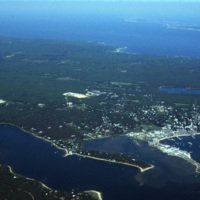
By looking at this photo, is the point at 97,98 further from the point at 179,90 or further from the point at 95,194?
the point at 95,194

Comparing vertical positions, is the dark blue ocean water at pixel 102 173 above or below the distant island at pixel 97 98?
below

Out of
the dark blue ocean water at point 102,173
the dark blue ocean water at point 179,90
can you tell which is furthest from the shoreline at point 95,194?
the dark blue ocean water at point 179,90

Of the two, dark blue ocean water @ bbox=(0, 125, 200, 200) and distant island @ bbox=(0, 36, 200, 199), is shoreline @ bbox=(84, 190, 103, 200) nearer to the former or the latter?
distant island @ bbox=(0, 36, 200, 199)

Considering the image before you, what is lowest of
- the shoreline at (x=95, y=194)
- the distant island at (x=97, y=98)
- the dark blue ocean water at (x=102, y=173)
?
the shoreline at (x=95, y=194)

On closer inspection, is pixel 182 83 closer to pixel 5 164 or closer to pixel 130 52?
pixel 130 52

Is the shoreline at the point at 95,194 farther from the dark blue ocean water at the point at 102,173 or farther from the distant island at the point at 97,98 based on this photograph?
the dark blue ocean water at the point at 102,173

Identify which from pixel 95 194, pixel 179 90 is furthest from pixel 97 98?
pixel 95 194

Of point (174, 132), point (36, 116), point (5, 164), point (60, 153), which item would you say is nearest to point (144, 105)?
point (174, 132)

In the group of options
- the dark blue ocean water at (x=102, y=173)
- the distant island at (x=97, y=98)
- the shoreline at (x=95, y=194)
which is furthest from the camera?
the distant island at (x=97, y=98)
